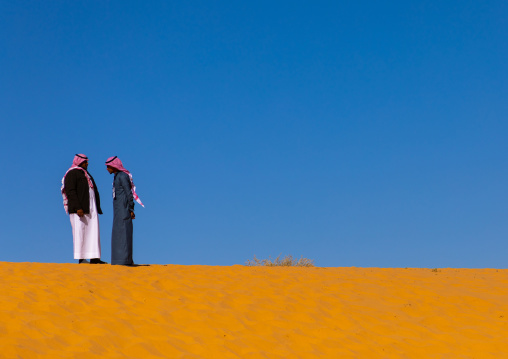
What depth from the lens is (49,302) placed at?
892cm

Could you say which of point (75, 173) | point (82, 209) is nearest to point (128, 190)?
point (82, 209)

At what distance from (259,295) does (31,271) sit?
4.81 metres

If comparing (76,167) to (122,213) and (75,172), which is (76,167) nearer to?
(75,172)

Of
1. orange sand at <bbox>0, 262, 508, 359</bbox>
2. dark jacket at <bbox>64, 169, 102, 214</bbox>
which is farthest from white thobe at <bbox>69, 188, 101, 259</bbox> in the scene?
orange sand at <bbox>0, 262, 508, 359</bbox>

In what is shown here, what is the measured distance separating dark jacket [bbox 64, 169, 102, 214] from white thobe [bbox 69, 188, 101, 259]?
0.61 feet

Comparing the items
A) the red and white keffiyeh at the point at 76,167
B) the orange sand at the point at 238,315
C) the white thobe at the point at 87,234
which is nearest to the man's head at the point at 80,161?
the red and white keffiyeh at the point at 76,167

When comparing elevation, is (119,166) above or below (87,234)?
above

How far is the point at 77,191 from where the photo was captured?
13.5 meters

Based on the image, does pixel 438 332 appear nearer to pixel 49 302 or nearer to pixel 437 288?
pixel 437 288

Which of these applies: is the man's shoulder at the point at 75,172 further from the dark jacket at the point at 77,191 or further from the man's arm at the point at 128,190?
the man's arm at the point at 128,190

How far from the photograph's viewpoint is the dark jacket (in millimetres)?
13375

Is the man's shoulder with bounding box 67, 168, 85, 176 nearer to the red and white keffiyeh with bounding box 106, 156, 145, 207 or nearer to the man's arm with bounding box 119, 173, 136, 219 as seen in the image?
the red and white keffiyeh with bounding box 106, 156, 145, 207

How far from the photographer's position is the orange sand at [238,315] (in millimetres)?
7562

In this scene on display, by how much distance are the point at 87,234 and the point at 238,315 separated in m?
5.94
